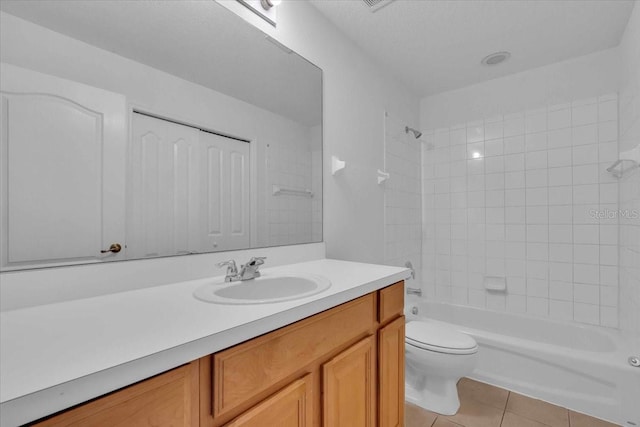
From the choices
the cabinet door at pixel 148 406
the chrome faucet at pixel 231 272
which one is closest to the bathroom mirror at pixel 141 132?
the chrome faucet at pixel 231 272

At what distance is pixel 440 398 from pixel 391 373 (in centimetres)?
80

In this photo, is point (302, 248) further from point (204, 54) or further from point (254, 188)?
point (204, 54)

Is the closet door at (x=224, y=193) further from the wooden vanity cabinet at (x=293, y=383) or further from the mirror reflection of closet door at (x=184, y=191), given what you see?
the wooden vanity cabinet at (x=293, y=383)

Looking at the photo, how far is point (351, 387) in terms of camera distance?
980 millimetres

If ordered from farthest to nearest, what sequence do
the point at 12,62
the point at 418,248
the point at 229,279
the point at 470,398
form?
the point at 418,248, the point at 470,398, the point at 229,279, the point at 12,62

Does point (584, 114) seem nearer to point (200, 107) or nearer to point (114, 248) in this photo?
point (200, 107)

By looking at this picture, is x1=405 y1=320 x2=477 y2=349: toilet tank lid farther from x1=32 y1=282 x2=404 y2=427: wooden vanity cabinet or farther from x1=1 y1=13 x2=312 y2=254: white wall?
x1=1 y1=13 x2=312 y2=254: white wall

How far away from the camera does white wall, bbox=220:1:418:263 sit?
63.9 inches

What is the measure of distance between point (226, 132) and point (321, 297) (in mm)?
836

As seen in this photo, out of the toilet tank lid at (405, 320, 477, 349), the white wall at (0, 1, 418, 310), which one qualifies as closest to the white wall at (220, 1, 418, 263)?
the white wall at (0, 1, 418, 310)

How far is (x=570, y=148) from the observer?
2.24m

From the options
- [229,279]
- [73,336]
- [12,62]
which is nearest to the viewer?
[73,336]

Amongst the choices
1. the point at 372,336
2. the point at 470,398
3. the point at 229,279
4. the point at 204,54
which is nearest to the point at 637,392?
the point at 470,398

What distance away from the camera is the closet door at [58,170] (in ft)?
2.49
